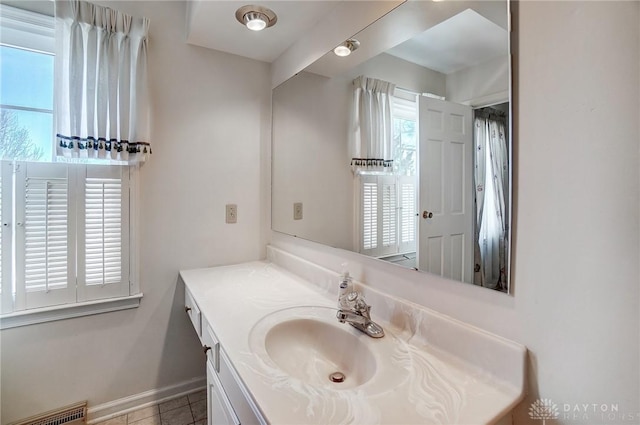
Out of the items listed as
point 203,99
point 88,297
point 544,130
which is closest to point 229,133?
point 203,99

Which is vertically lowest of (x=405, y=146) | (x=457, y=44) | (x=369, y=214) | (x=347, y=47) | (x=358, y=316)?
(x=358, y=316)


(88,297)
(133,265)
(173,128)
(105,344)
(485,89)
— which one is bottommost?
(105,344)

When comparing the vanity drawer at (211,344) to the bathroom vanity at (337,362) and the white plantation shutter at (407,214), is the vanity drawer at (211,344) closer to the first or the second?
the bathroom vanity at (337,362)

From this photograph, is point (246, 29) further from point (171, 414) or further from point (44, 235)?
point (171, 414)

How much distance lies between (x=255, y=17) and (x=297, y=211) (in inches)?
39.6

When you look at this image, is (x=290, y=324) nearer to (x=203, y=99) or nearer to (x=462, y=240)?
(x=462, y=240)

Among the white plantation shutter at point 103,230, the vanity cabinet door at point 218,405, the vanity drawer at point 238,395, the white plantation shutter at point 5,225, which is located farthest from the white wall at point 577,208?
the white plantation shutter at point 5,225

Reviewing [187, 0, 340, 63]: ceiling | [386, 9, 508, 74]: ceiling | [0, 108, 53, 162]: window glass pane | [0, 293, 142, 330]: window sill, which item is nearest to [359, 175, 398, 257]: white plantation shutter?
[386, 9, 508, 74]: ceiling

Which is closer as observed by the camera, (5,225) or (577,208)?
(577,208)

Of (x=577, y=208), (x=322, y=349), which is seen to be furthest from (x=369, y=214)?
(x=577, y=208)

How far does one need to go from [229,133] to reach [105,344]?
137 cm

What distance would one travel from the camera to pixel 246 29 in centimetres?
156

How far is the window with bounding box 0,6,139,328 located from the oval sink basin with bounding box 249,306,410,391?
40.7 inches

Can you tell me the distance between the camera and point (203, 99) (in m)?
1.76
